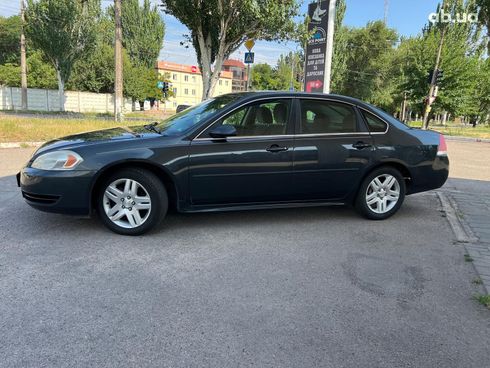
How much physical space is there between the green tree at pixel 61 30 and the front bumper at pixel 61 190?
29.6 meters

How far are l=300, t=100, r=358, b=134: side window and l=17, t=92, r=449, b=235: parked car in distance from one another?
1 centimetres

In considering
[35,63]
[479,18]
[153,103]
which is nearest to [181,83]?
[153,103]

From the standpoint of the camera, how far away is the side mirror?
4.32 m

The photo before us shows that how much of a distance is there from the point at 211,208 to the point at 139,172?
34.5 inches

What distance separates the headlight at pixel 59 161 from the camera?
404 centimetres

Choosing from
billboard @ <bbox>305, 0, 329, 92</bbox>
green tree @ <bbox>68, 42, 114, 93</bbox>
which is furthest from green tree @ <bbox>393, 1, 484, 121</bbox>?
green tree @ <bbox>68, 42, 114, 93</bbox>

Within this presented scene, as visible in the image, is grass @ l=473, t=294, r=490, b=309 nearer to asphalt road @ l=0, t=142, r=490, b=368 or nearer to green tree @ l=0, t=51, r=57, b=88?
asphalt road @ l=0, t=142, r=490, b=368

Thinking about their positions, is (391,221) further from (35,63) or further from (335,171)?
(35,63)

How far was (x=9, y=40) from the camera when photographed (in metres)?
57.8

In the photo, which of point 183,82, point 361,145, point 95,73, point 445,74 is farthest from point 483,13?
point 183,82

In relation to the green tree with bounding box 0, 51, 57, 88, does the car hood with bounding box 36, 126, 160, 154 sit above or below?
below

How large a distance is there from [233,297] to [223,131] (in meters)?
1.89

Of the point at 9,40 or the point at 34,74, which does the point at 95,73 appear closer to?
the point at 34,74

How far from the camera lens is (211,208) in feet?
14.8
